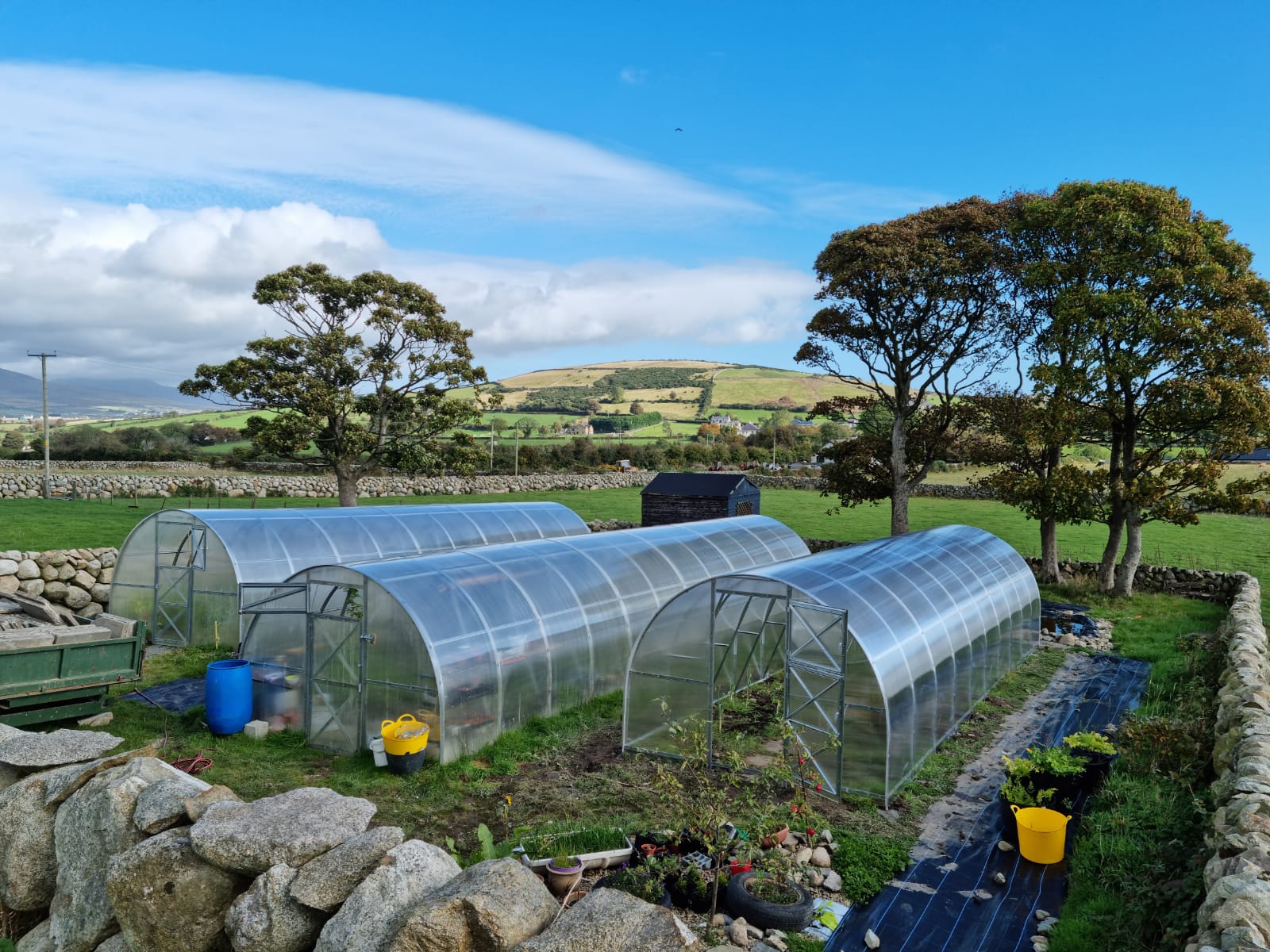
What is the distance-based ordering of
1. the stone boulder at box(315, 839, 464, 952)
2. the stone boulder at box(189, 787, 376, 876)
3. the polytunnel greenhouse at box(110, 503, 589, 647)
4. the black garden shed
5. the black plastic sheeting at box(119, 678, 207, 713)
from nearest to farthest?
the stone boulder at box(315, 839, 464, 952) → the stone boulder at box(189, 787, 376, 876) → the black plastic sheeting at box(119, 678, 207, 713) → the polytunnel greenhouse at box(110, 503, 589, 647) → the black garden shed

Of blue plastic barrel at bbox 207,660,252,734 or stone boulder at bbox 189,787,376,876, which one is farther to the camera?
blue plastic barrel at bbox 207,660,252,734

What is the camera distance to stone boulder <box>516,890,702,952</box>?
5.73 metres

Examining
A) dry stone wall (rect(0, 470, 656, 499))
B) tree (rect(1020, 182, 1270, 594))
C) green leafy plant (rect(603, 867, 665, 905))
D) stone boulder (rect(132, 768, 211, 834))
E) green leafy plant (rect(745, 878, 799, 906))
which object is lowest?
green leafy plant (rect(745, 878, 799, 906))

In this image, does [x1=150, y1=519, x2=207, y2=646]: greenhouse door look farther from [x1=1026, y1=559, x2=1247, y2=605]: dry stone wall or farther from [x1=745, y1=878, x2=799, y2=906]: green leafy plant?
[x1=1026, y1=559, x2=1247, y2=605]: dry stone wall

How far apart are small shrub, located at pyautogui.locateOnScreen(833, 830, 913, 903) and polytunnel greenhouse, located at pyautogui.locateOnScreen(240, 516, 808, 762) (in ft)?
18.3

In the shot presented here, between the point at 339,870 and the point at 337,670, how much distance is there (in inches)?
265

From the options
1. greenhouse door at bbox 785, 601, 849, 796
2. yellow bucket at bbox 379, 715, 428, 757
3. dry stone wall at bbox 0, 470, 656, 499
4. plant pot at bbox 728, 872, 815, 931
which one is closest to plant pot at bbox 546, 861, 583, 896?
plant pot at bbox 728, 872, 815, 931

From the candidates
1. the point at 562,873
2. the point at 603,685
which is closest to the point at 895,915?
the point at 562,873

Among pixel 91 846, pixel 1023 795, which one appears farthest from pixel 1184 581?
pixel 91 846

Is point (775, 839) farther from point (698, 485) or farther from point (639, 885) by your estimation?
point (698, 485)

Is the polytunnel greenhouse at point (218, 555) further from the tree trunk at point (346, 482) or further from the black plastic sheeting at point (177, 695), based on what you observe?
the tree trunk at point (346, 482)

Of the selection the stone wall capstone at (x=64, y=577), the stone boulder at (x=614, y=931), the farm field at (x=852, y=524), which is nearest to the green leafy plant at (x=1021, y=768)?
the stone boulder at (x=614, y=931)

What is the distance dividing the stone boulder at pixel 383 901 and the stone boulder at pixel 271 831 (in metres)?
0.75

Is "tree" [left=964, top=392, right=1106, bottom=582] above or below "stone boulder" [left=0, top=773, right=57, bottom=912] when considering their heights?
above
